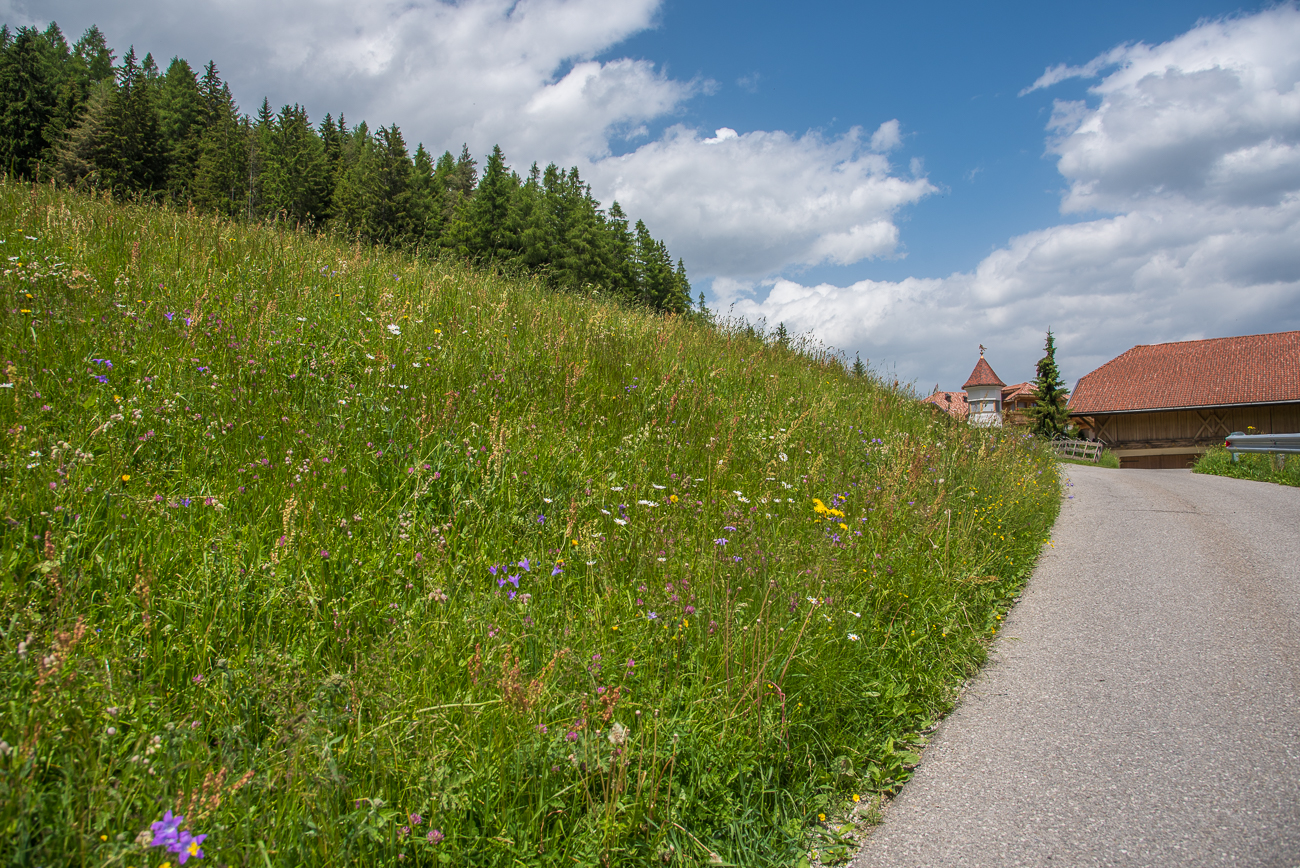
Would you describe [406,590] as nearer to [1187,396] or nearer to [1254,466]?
[1254,466]

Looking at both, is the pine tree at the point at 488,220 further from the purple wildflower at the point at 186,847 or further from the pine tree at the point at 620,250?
the purple wildflower at the point at 186,847

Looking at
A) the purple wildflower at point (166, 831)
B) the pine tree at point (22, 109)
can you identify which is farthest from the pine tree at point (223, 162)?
the purple wildflower at point (166, 831)

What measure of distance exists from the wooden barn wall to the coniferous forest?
93.2 feet

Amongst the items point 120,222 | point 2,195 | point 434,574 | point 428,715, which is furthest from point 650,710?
point 2,195

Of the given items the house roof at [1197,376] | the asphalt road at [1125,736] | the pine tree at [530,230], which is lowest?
the asphalt road at [1125,736]

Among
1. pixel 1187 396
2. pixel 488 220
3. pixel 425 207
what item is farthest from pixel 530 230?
pixel 1187 396

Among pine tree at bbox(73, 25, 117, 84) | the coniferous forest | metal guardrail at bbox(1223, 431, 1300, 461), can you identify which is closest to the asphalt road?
metal guardrail at bbox(1223, 431, 1300, 461)

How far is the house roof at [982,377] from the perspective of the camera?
197 ft

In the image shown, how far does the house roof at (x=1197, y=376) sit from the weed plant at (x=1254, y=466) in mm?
19458

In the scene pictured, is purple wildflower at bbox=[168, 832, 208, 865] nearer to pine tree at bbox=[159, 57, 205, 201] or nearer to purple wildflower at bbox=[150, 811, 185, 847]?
purple wildflower at bbox=[150, 811, 185, 847]

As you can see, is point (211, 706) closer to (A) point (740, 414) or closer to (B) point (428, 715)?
(B) point (428, 715)

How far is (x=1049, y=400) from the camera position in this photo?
4341cm

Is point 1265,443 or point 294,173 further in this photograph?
point 294,173

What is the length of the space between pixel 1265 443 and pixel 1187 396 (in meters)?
25.1
